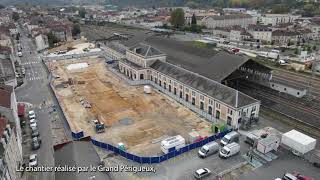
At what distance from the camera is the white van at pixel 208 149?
33.6m

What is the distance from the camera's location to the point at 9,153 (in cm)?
2809

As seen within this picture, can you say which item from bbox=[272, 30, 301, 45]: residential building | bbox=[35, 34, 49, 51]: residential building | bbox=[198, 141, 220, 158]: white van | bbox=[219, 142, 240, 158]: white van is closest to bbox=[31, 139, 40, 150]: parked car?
bbox=[198, 141, 220, 158]: white van

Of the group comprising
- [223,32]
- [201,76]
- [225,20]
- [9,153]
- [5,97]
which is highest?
[225,20]

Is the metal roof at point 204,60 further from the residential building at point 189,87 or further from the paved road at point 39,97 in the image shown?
the paved road at point 39,97

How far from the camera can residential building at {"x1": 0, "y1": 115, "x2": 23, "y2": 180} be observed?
2547cm

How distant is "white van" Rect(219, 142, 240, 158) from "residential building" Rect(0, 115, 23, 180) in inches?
902

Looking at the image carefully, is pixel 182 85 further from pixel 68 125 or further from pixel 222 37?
pixel 222 37

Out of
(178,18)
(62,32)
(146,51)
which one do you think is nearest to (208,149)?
(146,51)

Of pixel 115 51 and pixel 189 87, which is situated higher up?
pixel 115 51

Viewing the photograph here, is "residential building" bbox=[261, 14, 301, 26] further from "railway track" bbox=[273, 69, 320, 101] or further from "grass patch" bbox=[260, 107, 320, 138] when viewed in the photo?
"grass patch" bbox=[260, 107, 320, 138]

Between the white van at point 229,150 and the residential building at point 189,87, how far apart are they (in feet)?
19.9

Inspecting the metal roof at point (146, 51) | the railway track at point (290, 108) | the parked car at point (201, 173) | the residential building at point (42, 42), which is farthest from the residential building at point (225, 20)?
the parked car at point (201, 173)

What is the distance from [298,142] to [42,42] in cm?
8732

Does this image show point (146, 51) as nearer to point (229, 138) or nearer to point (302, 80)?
point (229, 138)
